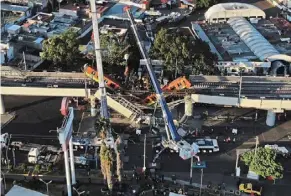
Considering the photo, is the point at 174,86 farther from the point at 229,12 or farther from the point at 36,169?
the point at 229,12

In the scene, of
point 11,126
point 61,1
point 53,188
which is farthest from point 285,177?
point 61,1

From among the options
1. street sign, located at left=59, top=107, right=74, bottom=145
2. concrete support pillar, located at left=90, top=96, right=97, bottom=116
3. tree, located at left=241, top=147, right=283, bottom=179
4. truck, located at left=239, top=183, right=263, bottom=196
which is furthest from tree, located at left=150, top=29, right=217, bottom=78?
street sign, located at left=59, top=107, right=74, bottom=145

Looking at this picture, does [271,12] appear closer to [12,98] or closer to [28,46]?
[28,46]

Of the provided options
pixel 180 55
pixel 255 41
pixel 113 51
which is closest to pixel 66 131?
pixel 113 51

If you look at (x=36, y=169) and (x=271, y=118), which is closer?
(x=36, y=169)

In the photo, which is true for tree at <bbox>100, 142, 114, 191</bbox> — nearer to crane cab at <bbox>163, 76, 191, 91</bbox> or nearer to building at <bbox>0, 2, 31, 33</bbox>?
crane cab at <bbox>163, 76, 191, 91</bbox>

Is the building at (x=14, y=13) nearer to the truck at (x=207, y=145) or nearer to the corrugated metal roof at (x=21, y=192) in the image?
the truck at (x=207, y=145)

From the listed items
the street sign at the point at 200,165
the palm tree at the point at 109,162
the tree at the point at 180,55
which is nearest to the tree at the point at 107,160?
the palm tree at the point at 109,162
